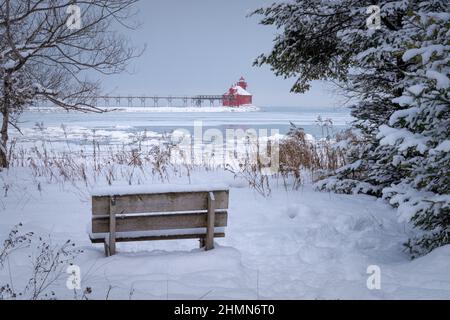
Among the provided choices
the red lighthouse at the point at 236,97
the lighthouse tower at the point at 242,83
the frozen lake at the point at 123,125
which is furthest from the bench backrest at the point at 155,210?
the lighthouse tower at the point at 242,83

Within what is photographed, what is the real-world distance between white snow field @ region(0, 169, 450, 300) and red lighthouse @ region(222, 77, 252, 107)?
85404 mm

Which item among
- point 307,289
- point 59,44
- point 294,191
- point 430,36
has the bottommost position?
point 307,289

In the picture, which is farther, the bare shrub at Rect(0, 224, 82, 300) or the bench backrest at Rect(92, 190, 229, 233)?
the bench backrest at Rect(92, 190, 229, 233)

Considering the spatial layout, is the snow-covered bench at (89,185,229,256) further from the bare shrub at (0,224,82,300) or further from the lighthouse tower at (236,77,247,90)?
the lighthouse tower at (236,77,247,90)

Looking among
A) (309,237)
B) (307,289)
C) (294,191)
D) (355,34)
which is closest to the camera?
(307,289)

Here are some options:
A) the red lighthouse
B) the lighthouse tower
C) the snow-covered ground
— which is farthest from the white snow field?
the lighthouse tower

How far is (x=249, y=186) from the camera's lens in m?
7.54

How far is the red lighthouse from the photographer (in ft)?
298

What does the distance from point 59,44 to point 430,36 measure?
7.76 meters

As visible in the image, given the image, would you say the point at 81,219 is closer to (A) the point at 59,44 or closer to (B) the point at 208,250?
(B) the point at 208,250

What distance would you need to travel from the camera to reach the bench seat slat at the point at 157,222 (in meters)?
3.88
